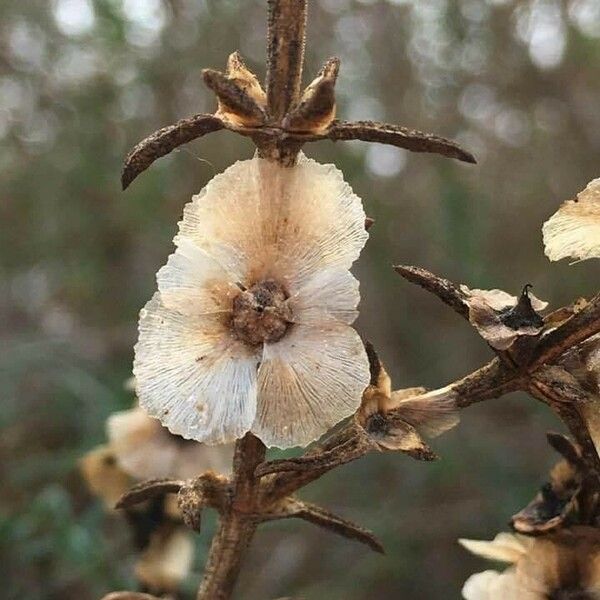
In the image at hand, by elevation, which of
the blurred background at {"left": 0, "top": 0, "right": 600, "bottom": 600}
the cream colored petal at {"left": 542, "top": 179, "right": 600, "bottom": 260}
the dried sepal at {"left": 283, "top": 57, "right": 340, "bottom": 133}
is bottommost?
the blurred background at {"left": 0, "top": 0, "right": 600, "bottom": 600}

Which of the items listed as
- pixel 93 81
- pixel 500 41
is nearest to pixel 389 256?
pixel 500 41

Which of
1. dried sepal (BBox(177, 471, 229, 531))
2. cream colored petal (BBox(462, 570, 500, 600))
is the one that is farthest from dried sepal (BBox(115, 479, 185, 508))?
cream colored petal (BBox(462, 570, 500, 600))

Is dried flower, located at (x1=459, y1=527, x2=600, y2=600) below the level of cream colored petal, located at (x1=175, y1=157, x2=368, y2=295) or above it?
below

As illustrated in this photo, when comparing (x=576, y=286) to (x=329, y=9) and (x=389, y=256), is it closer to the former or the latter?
(x=389, y=256)

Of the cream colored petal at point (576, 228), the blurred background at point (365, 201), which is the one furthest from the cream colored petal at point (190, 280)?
the blurred background at point (365, 201)

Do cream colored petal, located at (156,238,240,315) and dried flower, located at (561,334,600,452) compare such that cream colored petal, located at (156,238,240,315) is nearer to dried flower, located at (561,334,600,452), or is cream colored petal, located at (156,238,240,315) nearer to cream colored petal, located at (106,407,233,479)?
dried flower, located at (561,334,600,452)
